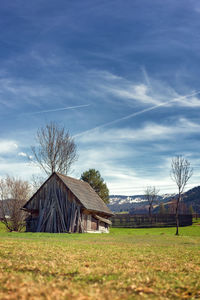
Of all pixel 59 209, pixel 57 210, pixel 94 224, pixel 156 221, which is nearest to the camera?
pixel 59 209

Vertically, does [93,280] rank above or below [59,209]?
below

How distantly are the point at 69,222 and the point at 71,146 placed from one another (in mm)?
12926

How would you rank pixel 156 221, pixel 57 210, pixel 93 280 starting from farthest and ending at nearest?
pixel 156 221 < pixel 57 210 < pixel 93 280

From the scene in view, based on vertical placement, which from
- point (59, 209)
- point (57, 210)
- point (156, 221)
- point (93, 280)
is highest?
point (59, 209)

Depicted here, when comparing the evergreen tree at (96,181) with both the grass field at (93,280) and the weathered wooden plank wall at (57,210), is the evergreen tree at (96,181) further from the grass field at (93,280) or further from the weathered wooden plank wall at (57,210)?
the grass field at (93,280)

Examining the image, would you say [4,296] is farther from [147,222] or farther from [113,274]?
[147,222]

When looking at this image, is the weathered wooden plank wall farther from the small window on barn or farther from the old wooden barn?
the small window on barn

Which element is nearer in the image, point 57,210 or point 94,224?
point 57,210

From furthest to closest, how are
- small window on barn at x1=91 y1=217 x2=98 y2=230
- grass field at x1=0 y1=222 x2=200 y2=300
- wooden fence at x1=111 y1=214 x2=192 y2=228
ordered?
wooden fence at x1=111 y1=214 x2=192 y2=228 < small window on barn at x1=91 y1=217 x2=98 y2=230 < grass field at x1=0 y1=222 x2=200 y2=300

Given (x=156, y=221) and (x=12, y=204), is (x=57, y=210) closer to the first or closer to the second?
(x=12, y=204)

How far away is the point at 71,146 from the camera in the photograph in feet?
133

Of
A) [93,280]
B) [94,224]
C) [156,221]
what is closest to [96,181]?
[156,221]

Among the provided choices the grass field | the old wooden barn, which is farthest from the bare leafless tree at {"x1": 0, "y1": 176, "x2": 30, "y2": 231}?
the grass field

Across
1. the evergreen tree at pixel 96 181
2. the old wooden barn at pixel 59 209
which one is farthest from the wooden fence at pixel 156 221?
the old wooden barn at pixel 59 209
